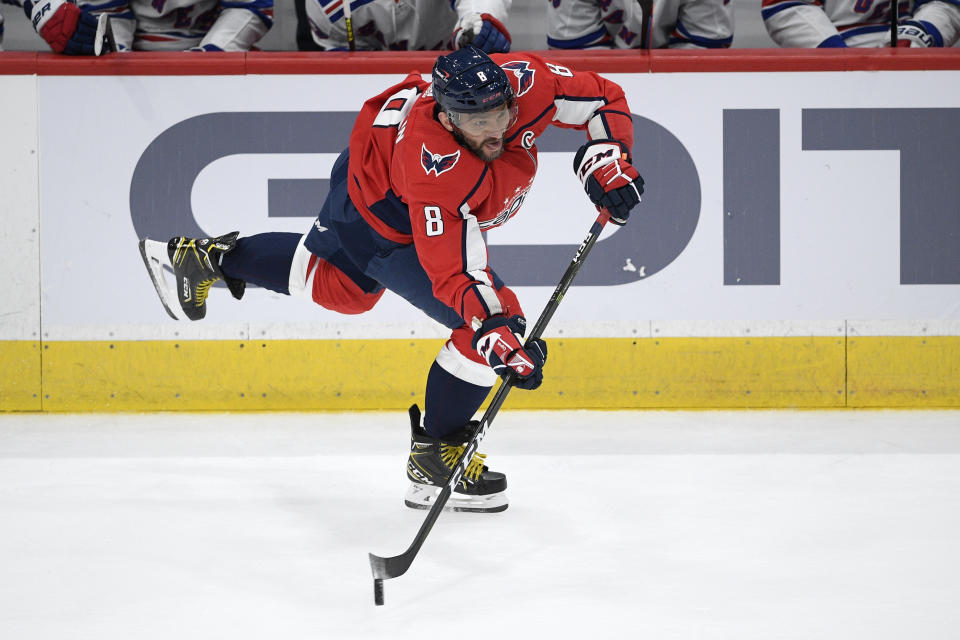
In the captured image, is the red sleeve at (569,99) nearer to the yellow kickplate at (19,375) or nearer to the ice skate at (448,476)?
the ice skate at (448,476)

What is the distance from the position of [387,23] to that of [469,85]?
1.83 m

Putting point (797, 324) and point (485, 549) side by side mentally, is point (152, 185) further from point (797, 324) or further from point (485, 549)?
point (797, 324)

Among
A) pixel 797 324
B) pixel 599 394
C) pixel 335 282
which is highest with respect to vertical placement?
pixel 335 282

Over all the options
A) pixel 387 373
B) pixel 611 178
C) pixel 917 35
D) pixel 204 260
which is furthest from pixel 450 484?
pixel 917 35

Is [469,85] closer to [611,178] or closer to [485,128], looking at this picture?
[485,128]

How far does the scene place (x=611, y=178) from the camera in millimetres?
2162

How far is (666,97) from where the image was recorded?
3.26 metres

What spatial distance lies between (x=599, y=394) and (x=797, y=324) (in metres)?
0.70

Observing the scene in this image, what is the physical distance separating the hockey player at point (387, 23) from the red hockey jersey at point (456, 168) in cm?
119

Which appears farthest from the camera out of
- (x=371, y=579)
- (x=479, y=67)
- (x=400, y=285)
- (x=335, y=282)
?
(x=335, y=282)

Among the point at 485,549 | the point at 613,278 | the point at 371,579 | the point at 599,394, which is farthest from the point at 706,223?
the point at 371,579

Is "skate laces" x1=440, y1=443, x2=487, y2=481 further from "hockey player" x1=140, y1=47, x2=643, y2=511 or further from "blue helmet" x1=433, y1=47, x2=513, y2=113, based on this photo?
"blue helmet" x1=433, y1=47, x2=513, y2=113

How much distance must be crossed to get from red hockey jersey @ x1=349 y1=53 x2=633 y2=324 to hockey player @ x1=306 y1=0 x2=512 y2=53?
1.19m

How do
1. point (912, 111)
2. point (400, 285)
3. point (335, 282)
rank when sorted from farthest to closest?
point (912, 111) < point (335, 282) < point (400, 285)
